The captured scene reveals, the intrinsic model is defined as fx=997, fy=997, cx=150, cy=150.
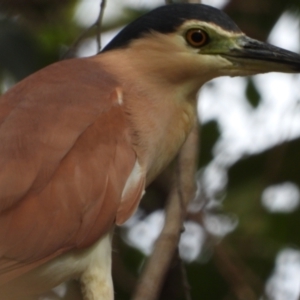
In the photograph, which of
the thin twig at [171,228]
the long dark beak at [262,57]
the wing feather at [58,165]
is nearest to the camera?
the wing feather at [58,165]

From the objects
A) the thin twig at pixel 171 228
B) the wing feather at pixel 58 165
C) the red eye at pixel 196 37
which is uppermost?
the red eye at pixel 196 37

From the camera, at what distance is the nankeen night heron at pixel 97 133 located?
243 cm

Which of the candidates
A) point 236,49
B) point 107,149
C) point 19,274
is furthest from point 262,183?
point 19,274

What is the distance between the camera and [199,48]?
8.98 ft

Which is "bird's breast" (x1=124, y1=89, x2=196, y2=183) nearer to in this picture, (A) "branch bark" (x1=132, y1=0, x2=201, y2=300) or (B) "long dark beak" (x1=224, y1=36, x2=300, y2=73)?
(A) "branch bark" (x1=132, y1=0, x2=201, y2=300)

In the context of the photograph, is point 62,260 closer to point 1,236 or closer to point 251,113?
point 1,236

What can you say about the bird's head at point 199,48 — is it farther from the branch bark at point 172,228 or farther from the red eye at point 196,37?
the branch bark at point 172,228

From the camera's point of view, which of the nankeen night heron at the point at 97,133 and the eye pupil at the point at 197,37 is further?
the eye pupil at the point at 197,37

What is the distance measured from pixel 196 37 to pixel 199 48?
1.2 inches

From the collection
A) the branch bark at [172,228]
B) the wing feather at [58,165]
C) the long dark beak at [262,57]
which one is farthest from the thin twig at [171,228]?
the long dark beak at [262,57]

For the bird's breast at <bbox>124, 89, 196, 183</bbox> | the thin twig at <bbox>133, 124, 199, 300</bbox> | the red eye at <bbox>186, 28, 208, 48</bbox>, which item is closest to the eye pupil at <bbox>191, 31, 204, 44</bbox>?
the red eye at <bbox>186, 28, 208, 48</bbox>

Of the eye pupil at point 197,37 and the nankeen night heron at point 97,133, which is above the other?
the eye pupil at point 197,37

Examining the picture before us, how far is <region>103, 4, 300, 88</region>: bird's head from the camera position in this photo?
8.93 ft

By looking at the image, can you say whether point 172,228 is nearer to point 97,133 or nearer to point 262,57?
point 97,133
